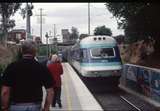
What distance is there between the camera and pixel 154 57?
44.2m

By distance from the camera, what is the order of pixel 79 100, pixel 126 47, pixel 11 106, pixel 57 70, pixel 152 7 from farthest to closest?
pixel 126 47
pixel 152 7
pixel 79 100
pixel 57 70
pixel 11 106

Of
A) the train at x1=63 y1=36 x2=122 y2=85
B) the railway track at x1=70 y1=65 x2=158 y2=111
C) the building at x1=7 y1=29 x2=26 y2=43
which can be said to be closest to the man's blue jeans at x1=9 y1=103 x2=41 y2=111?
the railway track at x1=70 y1=65 x2=158 y2=111

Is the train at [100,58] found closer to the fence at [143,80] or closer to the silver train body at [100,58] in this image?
the silver train body at [100,58]

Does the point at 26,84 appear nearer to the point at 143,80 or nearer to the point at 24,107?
the point at 24,107

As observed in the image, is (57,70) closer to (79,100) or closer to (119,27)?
(79,100)

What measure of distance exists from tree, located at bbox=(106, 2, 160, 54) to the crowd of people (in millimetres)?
33001

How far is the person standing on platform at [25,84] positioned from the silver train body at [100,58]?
21.4 metres

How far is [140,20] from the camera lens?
41.9 metres

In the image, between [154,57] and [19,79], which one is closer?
[19,79]

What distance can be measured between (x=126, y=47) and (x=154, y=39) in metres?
22.1

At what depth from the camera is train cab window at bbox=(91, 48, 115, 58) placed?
29.6 m

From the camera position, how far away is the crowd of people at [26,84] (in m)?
6.83

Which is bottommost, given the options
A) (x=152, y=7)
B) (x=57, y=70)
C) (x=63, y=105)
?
(x=63, y=105)

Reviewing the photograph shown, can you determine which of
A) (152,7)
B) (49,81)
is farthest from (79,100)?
(152,7)
